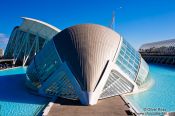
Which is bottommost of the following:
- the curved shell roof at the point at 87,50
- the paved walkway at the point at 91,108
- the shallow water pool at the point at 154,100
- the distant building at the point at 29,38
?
the distant building at the point at 29,38

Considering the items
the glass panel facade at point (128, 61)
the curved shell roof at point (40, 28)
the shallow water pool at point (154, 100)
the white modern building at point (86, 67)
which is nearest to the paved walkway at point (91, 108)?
the white modern building at point (86, 67)

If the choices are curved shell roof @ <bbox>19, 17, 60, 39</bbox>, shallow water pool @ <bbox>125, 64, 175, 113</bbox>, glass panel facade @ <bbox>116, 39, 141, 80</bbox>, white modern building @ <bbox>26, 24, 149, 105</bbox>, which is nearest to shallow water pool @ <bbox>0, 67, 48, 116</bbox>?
white modern building @ <bbox>26, 24, 149, 105</bbox>

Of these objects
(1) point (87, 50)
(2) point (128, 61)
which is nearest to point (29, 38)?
(2) point (128, 61)

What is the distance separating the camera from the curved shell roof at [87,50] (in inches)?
659

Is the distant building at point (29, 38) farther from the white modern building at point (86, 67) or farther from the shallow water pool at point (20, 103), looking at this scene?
the shallow water pool at point (20, 103)

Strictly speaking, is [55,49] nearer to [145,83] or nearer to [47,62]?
[47,62]

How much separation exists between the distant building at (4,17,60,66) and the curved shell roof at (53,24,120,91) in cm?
2458

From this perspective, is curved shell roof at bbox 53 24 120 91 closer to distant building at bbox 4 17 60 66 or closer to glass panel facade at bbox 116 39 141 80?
glass panel facade at bbox 116 39 141 80

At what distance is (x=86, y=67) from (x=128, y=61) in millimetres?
5291

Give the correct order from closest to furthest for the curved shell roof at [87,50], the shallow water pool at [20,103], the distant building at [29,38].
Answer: the shallow water pool at [20,103], the curved shell roof at [87,50], the distant building at [29,38]

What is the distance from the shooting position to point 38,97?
59.9 feet

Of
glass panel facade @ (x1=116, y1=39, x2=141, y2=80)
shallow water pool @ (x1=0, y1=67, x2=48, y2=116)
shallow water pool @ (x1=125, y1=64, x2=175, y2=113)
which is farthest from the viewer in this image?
A: glass panel facade @ (x1=116, y1=39, x2=141, y2=80)

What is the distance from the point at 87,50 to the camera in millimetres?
18344

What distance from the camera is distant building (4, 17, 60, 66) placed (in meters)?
47.3
